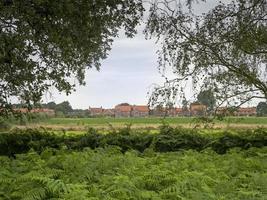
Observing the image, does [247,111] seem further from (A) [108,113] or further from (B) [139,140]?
(A) [108,113]

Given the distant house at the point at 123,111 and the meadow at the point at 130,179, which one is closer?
the meadow at the point at 130,179

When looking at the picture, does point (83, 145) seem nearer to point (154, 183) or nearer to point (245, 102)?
point (245, 102)

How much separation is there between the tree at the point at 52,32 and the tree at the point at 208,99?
378 centimetres

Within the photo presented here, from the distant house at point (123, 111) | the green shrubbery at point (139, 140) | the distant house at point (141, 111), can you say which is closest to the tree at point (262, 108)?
the green shrubbery at point (139, 140)

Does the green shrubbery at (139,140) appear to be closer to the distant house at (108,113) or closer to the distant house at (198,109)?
the distant house at (198,109)

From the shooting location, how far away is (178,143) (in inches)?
743

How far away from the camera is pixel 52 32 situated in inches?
534

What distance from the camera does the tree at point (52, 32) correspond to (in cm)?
1326

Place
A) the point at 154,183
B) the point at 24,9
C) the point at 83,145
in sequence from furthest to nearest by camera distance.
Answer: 1. the point at 83,145
2. the point at 24,9
3. the point at 154,183

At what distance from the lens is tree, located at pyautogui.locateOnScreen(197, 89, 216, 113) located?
689 inches

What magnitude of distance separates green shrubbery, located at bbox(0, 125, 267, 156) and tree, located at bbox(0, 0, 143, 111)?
301cm

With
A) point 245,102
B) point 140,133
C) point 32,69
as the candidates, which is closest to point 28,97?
point 32,69

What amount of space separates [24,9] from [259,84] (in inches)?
353

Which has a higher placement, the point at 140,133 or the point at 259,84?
the point at 259,84
